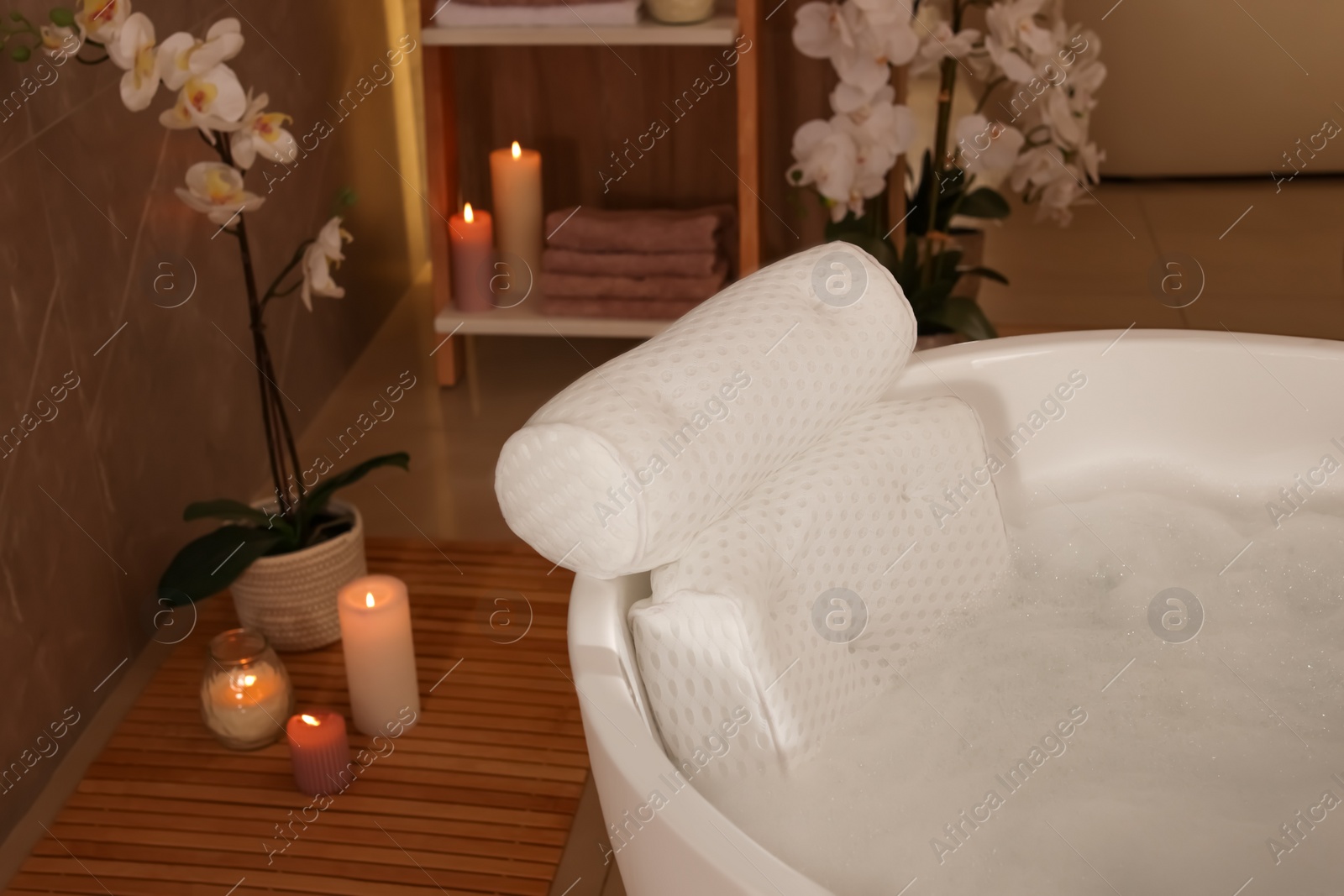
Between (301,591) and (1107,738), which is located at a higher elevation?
(1107,738)

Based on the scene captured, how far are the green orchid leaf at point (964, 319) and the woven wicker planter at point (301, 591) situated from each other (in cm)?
91

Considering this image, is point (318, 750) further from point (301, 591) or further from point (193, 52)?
point (193, 52)

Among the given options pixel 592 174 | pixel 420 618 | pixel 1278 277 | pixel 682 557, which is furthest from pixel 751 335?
pixel 1278 277

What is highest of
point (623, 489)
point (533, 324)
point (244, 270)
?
point (623, 489)

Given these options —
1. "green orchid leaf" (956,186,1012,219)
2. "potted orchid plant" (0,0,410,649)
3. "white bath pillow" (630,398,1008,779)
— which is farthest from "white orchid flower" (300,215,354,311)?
"green orchid leaf" (956,186,1012,219)

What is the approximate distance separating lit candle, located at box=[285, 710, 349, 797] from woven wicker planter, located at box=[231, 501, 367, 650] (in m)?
0.24

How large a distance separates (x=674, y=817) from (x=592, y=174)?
182 centimetres

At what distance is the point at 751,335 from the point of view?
110cm

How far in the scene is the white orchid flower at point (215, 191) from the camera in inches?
56.5

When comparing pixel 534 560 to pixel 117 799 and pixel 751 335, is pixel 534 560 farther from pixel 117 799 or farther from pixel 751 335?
pixel 751 335

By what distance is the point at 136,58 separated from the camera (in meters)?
1.32

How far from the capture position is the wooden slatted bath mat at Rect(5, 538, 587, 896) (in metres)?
1.40

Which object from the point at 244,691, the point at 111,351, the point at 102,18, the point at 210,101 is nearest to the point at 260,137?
the point at 210,101

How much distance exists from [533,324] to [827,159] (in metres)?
0.64
